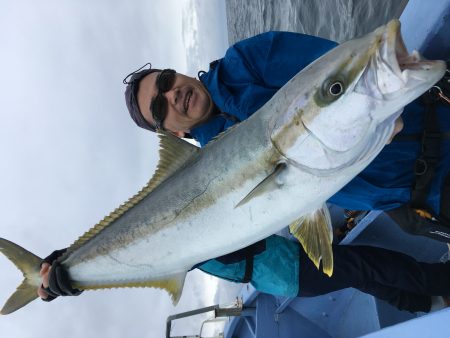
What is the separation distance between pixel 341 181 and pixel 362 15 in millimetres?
5787

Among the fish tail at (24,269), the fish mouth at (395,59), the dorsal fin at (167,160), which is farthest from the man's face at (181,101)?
the fish mouth at (395,59)

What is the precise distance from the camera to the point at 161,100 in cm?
341

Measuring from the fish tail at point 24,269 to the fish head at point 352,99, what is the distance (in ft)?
8.10

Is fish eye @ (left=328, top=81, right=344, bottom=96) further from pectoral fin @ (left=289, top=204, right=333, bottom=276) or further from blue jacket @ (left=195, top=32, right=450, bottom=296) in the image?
blue jacket @ (left=195, top=32, right=450, bottom=296)

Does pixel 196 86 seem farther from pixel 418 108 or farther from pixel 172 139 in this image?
pixel 418 108

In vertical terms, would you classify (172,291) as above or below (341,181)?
below

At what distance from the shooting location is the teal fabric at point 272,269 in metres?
3.46

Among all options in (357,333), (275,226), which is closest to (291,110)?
(275,226)

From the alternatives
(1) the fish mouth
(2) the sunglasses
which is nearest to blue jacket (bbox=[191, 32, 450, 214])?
(2) the sunglasses

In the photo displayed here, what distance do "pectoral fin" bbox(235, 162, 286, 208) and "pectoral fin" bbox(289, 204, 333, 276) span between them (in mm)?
357

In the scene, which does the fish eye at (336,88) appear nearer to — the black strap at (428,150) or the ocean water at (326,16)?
the black strap at (428,150)

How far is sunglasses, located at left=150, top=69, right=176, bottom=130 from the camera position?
3.41 m

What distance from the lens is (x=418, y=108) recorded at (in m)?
2.74

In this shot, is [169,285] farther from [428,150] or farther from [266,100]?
[428,150]
